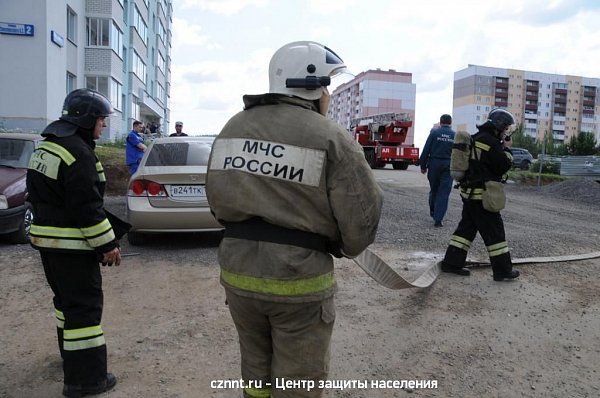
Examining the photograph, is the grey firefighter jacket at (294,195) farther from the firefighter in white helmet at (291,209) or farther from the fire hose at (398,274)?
the fire hose at (398,274)

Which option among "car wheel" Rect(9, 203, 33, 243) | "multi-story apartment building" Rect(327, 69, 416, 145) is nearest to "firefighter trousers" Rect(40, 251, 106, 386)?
"car wheel" Rect(9, 203, 33, 243)

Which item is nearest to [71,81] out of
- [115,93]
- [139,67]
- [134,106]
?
[115,93]

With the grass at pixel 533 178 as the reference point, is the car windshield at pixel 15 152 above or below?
above

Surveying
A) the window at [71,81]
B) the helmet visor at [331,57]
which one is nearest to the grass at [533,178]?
the helmet visor at [331,57]

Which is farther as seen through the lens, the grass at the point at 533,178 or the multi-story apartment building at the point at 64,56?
the grass at the point at 533,178

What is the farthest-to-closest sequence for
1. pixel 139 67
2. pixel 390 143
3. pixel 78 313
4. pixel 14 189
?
Result: pixel 139 67
pixel 390 143
pixel 14 189
pixel 78 313

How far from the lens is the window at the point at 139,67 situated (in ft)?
117

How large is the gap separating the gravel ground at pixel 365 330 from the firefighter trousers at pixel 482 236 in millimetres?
213

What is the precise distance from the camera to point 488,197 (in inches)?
208

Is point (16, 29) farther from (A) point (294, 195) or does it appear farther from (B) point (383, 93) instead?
(B) point (383, 93)

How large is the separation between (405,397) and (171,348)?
1.68m

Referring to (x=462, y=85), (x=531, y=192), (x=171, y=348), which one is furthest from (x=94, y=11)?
(x=462, y=85)

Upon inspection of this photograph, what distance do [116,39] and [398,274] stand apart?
94.4 feet

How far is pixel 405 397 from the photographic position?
3148 mm
